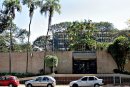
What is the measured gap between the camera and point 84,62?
5550 cm

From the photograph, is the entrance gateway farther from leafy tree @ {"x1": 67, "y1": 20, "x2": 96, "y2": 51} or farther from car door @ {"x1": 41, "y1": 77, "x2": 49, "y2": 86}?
car door @ {"x1": 41, "y1": 77, "x2": 49, "y2": 86}

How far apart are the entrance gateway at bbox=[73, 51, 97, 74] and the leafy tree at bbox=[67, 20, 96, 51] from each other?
510 inches

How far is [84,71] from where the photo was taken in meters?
55.3

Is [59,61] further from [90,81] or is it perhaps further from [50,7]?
[90,81]

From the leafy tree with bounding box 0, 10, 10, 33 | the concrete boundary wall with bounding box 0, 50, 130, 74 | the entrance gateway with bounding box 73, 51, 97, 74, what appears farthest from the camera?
the leafy tree with bounding box 0, 10, 10, 33

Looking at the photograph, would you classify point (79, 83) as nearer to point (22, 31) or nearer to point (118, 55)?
point (118, 55)

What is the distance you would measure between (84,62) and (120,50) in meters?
8.33

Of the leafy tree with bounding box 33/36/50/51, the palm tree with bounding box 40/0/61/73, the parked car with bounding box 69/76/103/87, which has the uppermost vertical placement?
the palm tree with bounding box 40/0/61/73

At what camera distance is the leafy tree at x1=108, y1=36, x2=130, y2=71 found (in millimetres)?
48906

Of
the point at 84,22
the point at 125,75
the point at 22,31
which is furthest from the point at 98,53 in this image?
the point at 22,31

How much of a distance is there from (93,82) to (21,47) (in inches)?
1713

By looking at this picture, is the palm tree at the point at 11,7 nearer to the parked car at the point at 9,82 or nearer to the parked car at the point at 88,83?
the parked car at the point at 9,82

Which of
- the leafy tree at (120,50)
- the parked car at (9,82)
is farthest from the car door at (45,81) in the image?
the leafy tree at (120,50)

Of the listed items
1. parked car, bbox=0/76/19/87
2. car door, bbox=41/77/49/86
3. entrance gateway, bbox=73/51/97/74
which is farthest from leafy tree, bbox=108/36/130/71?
parked car, bbox=0/76/19/87
